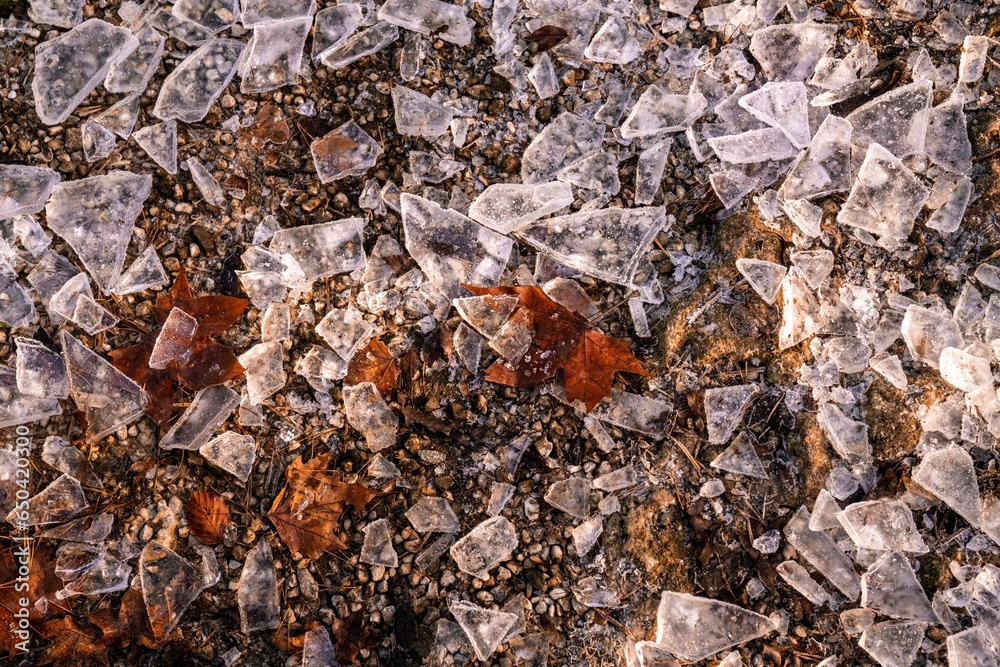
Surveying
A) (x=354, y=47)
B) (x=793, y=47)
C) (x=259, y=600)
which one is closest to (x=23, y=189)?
(x=354, y=47)

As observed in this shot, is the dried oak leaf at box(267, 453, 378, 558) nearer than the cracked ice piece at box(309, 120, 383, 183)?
Yes

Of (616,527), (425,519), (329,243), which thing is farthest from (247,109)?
(616,527)

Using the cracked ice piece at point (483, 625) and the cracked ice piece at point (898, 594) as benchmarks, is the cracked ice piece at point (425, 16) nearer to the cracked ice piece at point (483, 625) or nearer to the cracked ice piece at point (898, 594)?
the cracked ice piece at point (483, 625)

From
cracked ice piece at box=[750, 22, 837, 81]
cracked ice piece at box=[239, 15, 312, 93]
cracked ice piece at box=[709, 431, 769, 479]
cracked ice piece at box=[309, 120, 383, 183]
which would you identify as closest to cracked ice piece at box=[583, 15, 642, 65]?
cracked ice piece at box=[750, 22, 837, 81]

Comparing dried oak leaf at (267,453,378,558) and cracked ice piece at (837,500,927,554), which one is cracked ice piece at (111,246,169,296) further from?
cracked ice piece at (837,500,927,554)

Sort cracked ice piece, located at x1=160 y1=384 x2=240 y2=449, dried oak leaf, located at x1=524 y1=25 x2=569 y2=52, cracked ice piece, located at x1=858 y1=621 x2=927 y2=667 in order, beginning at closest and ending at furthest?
cracked ice piece, located at x1=858 y1=621 x2=927 y2=667 → cracked ice piece, located at x1=160 y1=384 x2=240 y2=449 → dried oak leaf, located at x1=524 y1=25 x2=569 y2=52
